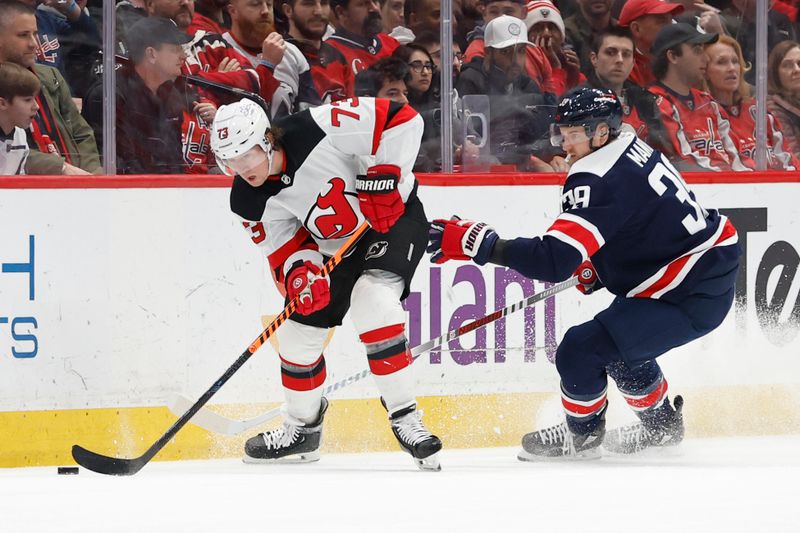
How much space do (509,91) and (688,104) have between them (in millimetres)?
765

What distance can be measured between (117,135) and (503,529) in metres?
2.25

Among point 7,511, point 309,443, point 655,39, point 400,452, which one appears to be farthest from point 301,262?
point 655,39

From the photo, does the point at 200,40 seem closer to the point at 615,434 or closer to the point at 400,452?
the point at 400,452

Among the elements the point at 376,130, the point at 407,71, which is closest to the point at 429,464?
the point at 376,130

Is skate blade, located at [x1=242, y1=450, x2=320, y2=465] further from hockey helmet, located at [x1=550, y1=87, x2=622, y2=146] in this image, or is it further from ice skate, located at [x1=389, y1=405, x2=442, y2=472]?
hockey helmet, located at [x1=550, y1=87, x2=622, y2=146]

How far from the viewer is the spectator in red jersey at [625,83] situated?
4398 millimetres

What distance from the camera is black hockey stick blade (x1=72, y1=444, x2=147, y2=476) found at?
320 cm

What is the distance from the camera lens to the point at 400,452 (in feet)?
13.1

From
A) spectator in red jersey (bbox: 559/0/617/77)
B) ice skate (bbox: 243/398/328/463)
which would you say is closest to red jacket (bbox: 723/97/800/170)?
spectator in red jersey (bbox: 559/0/617/77)

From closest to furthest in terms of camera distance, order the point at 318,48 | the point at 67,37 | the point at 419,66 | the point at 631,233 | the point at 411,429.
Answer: the point at 411,429 → the point at 631,233 → the point at 67,37 → the point at 318,48 → the point at 419,66

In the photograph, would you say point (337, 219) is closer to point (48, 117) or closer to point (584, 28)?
point (48, 117)

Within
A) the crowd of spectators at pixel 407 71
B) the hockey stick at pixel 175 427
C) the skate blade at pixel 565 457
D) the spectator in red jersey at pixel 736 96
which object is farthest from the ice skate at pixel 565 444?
the spectator in red jersey at pixel 736 96

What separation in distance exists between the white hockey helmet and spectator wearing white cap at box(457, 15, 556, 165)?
124cm

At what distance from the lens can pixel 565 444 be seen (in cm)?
358
